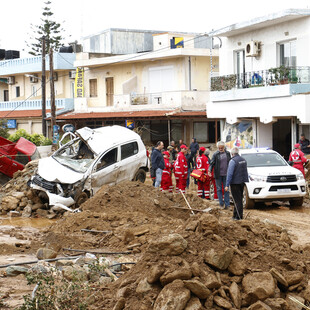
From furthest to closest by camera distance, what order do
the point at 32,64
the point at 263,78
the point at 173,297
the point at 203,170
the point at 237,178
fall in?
the point at 32,64, the point at 263,78, the point at 203,170, the point at 237,178, the point at 173,297

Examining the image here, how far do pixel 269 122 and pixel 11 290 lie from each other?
20.5 m

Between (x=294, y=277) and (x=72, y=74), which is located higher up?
(x=72, y=74)

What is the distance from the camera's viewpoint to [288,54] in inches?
1059

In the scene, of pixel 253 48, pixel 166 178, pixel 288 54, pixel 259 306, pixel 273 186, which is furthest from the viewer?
pixel 253 48

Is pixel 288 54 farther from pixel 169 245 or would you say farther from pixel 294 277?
pixel 169 245

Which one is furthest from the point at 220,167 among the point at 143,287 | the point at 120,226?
the point at 143,287

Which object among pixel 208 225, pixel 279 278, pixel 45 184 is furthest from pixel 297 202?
pixel 279 278

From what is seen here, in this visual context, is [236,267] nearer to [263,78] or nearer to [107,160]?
[107,160]

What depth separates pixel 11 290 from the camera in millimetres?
8625

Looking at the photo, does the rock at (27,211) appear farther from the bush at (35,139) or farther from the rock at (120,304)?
the bush at (35,139)

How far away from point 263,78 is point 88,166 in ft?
41.7

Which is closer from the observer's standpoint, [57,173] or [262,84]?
[57,173]

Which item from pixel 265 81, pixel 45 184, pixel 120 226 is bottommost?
pixel 120 226

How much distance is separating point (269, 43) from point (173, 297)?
2260 centimetres
